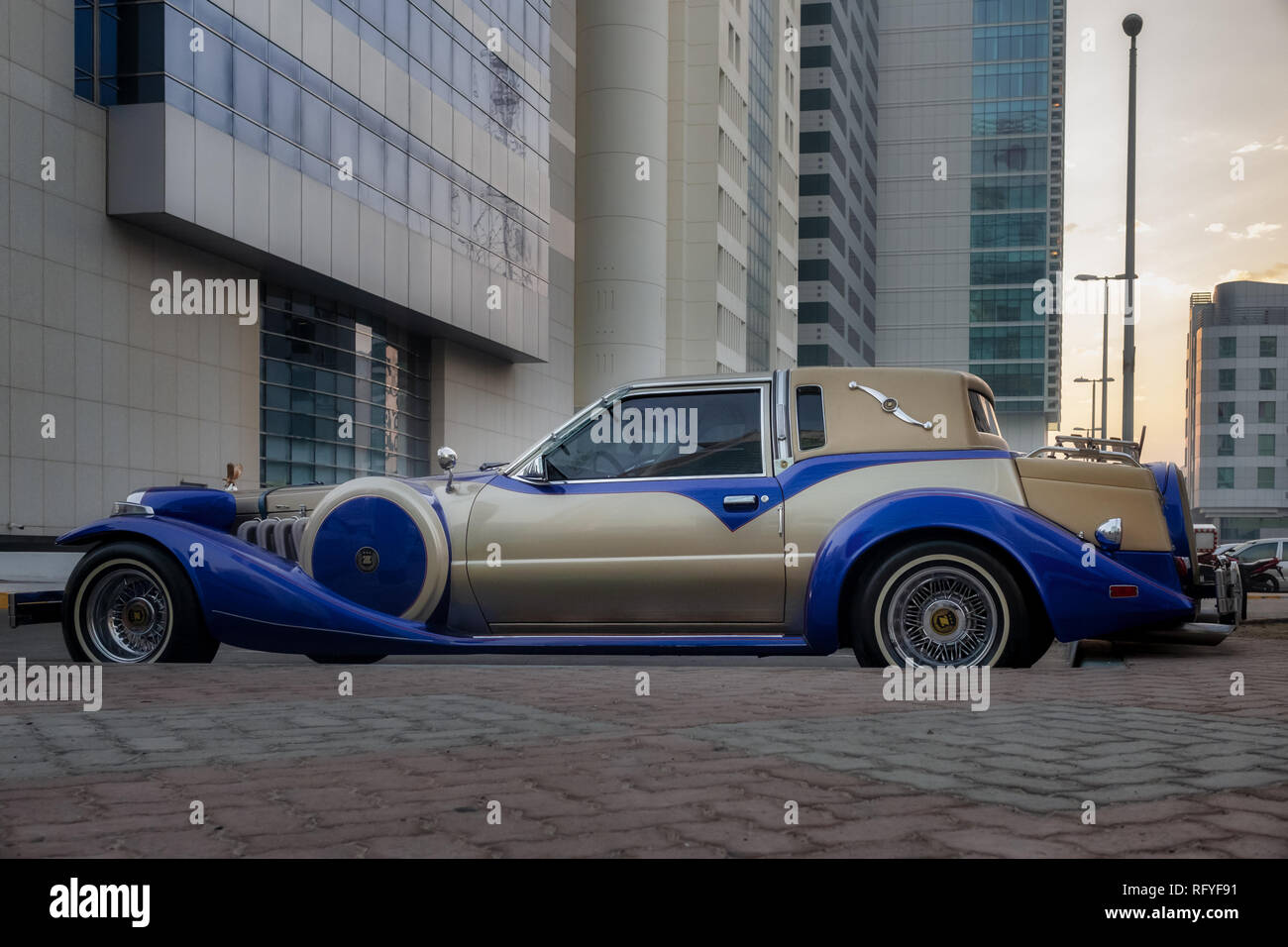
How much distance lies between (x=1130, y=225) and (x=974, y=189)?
93874 mm

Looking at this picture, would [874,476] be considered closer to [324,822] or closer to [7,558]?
[324,822]

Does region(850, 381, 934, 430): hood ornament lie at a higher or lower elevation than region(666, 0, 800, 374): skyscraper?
lower

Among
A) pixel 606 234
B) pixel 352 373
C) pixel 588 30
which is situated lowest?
pixel 352 373

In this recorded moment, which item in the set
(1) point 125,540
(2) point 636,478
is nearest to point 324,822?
(2) point 636,478

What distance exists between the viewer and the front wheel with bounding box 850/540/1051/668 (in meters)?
6.75

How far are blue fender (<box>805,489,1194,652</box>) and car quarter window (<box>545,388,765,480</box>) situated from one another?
0.75 m

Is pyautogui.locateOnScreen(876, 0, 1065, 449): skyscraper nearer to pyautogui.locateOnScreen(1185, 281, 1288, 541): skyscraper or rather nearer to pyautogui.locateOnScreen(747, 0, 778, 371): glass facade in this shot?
pyautogui.locateOnScreen(1185, 281, 1288, 541): skyscraper

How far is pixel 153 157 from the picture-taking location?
22422mm

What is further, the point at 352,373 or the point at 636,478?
the point at 352,373

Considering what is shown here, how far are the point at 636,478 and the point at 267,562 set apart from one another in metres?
2.19

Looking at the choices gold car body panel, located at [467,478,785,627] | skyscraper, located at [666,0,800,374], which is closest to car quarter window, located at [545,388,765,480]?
gold car body panel, located at [467,478,785,627]

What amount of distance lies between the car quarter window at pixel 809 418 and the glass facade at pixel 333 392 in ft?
72.3

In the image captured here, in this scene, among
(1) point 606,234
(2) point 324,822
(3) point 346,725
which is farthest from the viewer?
(1) point 606,234

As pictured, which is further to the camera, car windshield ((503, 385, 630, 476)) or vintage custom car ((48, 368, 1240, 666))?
car windshield ((503, 385, 630, 476))
